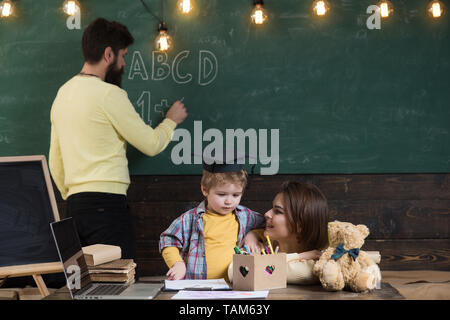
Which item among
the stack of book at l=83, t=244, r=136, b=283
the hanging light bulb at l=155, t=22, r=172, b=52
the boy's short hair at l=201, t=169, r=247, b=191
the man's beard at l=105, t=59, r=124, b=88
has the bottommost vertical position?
the stack of book at l=83, t=244, r=136, b=283

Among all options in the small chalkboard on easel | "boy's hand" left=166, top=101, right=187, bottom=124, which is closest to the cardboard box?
the small chalkboard on easel

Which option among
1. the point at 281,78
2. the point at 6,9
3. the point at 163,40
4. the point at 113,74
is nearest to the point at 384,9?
the point at 281,78

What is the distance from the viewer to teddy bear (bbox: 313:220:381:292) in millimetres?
1442

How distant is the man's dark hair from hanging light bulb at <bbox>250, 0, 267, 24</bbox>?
0.94 m

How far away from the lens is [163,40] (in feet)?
10.7

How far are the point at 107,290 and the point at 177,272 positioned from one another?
388 millimetres

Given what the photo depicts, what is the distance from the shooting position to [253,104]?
3.33 meters

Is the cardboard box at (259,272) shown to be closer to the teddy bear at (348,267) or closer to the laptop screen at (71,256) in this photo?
the teddy bear at (348,267)

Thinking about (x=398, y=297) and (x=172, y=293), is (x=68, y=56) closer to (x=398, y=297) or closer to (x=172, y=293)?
(x=172, y=293)

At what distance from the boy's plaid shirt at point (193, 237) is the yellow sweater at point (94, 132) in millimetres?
594

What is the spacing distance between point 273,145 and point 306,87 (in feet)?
1.47

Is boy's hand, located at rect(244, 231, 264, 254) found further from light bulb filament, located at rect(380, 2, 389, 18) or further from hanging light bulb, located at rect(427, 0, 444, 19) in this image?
hanging light bulb, located at rect(427, 0, 444, 19)

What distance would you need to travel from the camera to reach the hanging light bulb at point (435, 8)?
3.20m
